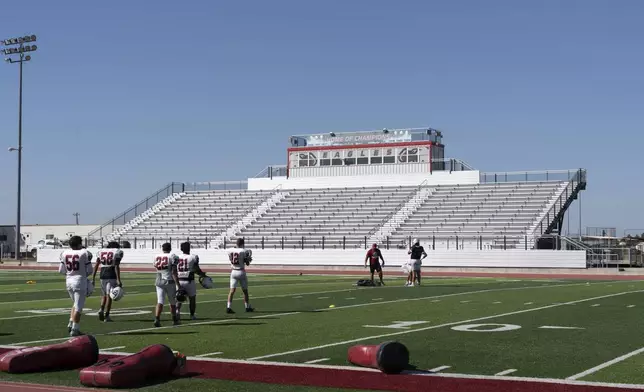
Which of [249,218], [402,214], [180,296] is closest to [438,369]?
[180,296]

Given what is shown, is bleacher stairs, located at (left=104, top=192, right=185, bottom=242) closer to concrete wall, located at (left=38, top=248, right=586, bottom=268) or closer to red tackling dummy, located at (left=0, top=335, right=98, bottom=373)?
concrete wall, located at (left=38, top=248, right=586, bottom=268)

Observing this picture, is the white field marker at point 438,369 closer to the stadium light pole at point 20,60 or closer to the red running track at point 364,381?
the red running track at point 364,381

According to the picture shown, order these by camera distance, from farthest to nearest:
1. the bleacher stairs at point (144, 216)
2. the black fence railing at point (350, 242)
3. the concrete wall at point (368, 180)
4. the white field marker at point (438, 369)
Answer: the bleacher stairs at point (144, 216) < the concrete wall at point (368, 180) < the black fence railing at point (350, 242) < the white field marker at point (438, 369)

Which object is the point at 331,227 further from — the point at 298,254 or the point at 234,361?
the point at 234,361

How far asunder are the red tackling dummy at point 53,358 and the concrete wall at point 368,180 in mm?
52110

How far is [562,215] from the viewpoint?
179ft

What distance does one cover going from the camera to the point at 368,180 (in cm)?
6556

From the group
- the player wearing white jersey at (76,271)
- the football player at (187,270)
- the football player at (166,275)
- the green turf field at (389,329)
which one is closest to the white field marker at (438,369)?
the green turf field at (389,329)

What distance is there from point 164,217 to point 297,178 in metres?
10.4

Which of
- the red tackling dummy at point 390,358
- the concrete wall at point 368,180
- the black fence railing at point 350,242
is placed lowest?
the red tackling dummy at point 390,358

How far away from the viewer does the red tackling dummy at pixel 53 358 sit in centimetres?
1103

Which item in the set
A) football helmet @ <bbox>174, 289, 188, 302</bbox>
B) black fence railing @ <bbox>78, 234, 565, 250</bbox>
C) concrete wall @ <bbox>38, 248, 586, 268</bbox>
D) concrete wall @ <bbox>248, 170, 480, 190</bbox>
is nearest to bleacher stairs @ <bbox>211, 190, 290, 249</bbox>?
black fence railing @ <bbox>78, 234, 565, 250</bbox>

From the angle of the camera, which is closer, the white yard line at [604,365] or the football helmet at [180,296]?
the white yard line at [604,365]

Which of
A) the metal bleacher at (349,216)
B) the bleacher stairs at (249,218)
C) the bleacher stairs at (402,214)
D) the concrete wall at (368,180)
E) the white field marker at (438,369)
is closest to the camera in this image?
the white field marker at (438,369)
